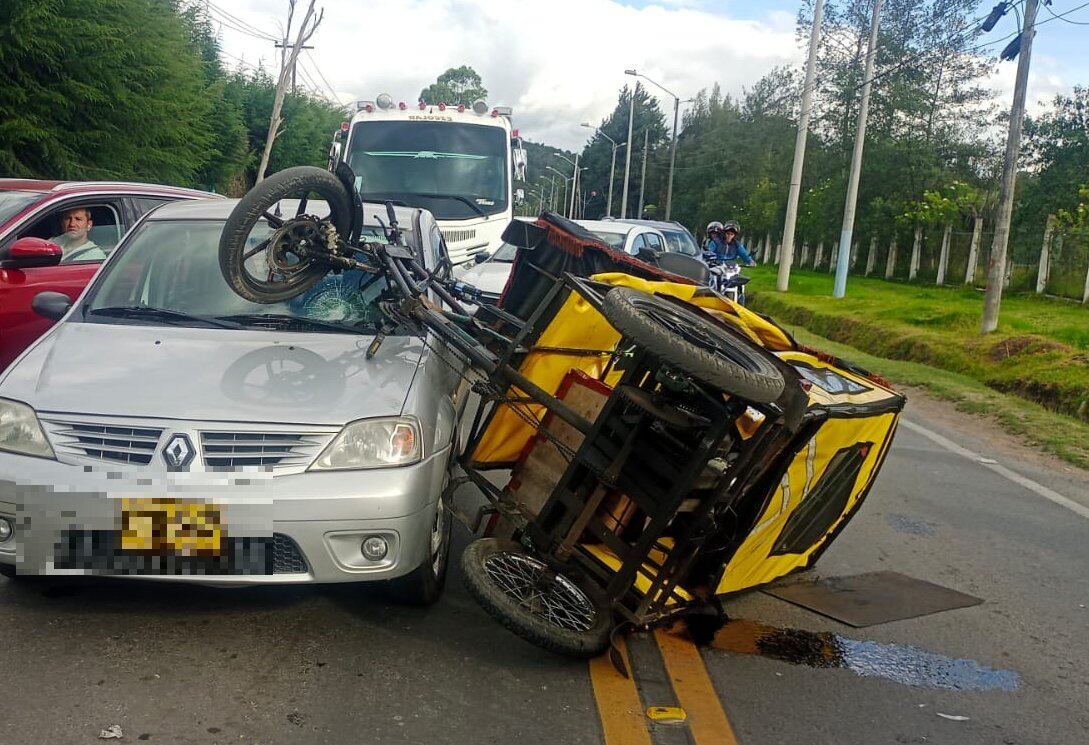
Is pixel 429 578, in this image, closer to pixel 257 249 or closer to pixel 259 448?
pixel 259 448

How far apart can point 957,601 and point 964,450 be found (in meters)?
4.69

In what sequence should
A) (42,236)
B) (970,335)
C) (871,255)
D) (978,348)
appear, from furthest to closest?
(871,255) → (970,335) → (978,348) → (42,236)

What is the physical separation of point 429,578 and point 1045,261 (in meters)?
26.0

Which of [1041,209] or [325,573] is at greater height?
[1041,209]

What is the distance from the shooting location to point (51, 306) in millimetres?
4844

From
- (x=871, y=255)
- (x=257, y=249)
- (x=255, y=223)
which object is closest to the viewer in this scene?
(x=255, y=223)

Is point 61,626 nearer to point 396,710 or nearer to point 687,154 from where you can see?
point 396,710

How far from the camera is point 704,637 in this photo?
416cm

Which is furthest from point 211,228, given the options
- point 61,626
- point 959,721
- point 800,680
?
point 959,721

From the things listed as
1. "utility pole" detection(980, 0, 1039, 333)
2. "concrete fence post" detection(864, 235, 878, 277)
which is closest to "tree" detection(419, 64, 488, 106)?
"concrete fence post" detection(864, 235, 878, 277)

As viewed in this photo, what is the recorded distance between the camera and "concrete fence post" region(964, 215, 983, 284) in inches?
1215

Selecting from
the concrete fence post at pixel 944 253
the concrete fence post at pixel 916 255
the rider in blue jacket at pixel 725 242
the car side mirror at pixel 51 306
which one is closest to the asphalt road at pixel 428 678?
the car side mirror at pixel 51 306

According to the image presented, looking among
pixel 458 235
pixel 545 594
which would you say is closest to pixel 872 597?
pixel 545 594

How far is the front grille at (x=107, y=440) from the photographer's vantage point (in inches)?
140
